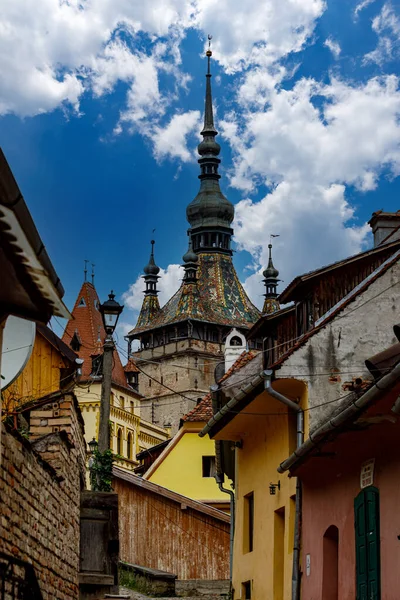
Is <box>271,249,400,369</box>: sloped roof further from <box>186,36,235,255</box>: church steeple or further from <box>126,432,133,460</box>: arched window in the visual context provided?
<box>186,36,235,255</box>: church steeple

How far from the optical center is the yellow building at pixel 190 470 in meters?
41.6

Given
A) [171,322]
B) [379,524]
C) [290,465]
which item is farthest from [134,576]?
[171,322]

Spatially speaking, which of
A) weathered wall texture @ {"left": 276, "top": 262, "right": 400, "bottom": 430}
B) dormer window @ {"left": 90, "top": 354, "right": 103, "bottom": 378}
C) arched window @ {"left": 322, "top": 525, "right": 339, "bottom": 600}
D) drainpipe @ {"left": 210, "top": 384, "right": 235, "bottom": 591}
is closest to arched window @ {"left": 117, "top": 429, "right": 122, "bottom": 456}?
dormer window @ {"left": 90, "top": 354, "right": 103, "bottom": 378}

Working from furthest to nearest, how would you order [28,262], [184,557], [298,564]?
1. [184,557]
2. [298,564]
3. [28,262]

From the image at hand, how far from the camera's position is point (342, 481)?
16.0 metres

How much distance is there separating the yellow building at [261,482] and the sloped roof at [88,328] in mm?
76371

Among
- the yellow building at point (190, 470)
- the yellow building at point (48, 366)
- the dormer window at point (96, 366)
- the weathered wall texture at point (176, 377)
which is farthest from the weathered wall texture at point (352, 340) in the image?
the weathered wall texture at point (176, 377)

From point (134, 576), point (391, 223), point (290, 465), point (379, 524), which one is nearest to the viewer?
point (379, 524)

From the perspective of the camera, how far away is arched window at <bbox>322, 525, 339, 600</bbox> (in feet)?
54.2

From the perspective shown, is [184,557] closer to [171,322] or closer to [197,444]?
[197,444]

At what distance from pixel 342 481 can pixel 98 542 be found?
19.4 ft

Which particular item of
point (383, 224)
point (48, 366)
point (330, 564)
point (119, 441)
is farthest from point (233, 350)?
point (119, 441)

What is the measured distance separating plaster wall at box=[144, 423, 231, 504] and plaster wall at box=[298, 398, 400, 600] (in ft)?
77.0

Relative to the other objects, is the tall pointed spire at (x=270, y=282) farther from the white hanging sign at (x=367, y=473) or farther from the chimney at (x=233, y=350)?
the white hanging sign at (x=367, y=473)
